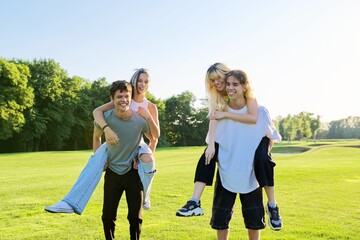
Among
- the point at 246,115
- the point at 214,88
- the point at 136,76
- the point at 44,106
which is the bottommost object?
the point at 246,115

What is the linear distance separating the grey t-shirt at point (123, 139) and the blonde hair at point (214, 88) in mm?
852

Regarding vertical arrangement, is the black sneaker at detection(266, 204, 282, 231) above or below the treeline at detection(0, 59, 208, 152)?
below

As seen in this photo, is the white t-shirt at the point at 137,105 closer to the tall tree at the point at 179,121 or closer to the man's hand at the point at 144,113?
the man's hand at the point at 144,113

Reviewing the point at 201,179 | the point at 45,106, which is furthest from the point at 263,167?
the point at 45,106

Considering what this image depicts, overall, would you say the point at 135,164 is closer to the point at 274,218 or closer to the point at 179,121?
the point at 274,218

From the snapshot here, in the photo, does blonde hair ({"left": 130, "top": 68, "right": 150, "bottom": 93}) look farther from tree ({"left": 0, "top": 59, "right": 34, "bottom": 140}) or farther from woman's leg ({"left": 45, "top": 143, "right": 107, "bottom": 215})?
tree ({"left": 0, "top": 59, "right": 34, "bottom": 140})

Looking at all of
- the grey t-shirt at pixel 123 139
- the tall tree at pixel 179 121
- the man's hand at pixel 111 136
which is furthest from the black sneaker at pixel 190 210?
the tall tree at pixel 179 121

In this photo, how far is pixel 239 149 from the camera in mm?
3973

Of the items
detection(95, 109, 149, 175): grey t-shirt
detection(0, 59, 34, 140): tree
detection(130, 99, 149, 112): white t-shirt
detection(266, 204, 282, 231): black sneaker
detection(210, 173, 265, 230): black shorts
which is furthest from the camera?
detection(0, 59, 34, 140): tree

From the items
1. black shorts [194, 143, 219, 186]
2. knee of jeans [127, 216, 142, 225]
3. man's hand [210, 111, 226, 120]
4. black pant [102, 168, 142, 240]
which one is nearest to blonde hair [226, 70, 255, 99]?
man's hand [210, 111, 226, 120]

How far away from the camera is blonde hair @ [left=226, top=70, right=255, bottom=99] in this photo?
3949 mm

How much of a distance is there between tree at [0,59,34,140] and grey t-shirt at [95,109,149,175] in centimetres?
3802

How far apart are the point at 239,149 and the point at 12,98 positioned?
1609 inches

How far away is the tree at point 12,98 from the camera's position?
39562 millimetres
